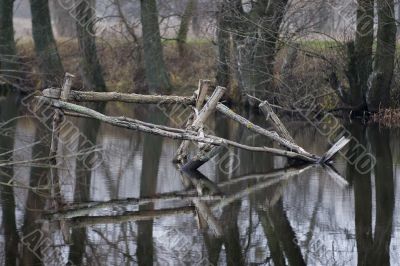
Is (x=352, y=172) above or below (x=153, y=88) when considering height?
below

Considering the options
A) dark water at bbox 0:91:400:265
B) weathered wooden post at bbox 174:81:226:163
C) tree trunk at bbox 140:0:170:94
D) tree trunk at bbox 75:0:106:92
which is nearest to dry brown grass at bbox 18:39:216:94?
tree trunk at bbox 75:0:106:92

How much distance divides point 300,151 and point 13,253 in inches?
329

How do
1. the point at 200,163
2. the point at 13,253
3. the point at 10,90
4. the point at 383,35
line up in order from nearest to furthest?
the point at 13,253 < the point at 200,163 < the point at 383,35 < the point at 10,90

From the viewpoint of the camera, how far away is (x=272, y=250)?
9211mm

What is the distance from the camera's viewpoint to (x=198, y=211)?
11398mm

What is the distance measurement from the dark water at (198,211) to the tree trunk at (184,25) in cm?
1479

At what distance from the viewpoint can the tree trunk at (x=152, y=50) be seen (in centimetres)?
3169

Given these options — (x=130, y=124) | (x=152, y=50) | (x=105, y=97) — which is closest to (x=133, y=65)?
(x=152, y=50)

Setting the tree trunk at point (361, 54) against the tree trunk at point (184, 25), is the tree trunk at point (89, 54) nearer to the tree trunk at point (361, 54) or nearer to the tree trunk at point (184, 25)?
the tree trunk at point (184, 25)

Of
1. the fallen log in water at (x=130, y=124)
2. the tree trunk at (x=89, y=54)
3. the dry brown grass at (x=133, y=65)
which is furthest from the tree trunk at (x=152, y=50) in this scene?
the fallen log in water at (x=130, y=124)

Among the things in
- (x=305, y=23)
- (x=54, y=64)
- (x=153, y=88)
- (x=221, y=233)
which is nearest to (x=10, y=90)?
(x=54, y=64)

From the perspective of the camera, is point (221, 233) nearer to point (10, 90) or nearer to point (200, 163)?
point (200, 163)

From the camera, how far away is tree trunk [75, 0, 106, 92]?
33250 millimetres

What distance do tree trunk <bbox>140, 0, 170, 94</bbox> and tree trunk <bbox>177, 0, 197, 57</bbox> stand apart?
3.98 ft
